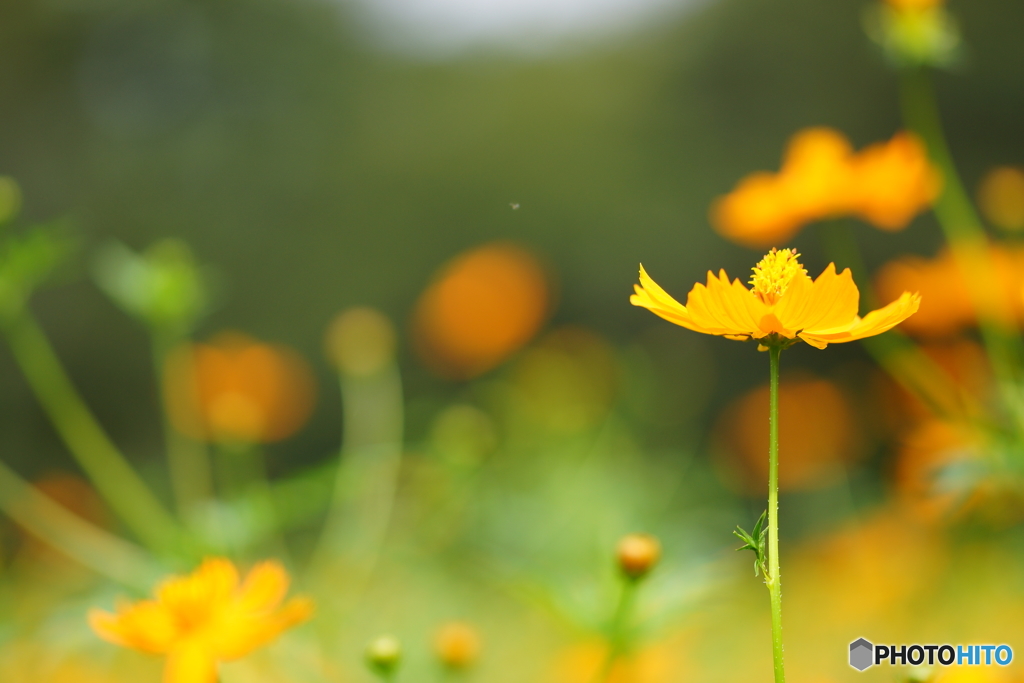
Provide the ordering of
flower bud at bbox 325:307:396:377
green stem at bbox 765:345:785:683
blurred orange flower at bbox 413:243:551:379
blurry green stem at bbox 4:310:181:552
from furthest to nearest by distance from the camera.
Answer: blurred orange flower at bbox 413:243:551:379 < flower bud at bbox 325:307:396:377 < blurry green stem at bbox 4:310:181:552 < green stem at bbox 765:345:785:683

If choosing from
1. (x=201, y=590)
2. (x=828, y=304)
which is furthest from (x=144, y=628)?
(x=828, y=304)

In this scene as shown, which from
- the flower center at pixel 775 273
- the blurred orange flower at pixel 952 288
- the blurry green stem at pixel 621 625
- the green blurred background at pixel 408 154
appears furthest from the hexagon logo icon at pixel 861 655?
the green blurred background at pixel 408 154

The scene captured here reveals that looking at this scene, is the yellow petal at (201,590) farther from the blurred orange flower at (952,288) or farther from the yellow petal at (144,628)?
the blurred orange flower at (952,288)

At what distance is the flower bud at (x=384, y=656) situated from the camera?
53 centimetres

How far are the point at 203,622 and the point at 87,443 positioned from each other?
195 cm

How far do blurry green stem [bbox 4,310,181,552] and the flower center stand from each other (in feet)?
2.00

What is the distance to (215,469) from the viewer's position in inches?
101

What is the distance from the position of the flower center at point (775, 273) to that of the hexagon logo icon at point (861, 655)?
0.85 feet

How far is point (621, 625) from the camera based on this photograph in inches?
22.5

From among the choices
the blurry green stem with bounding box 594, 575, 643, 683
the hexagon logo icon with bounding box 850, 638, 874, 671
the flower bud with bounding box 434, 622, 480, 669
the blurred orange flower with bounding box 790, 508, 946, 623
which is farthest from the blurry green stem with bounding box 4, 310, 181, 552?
the blurred orange flower with bounding box 790, 508, 946, 623

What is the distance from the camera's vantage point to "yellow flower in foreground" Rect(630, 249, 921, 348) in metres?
0.37

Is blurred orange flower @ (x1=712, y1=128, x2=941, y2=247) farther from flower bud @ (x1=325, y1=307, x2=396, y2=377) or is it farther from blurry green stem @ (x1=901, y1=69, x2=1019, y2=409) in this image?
flower bud @ (x1=325, y1=307, x2=396, y2=377)

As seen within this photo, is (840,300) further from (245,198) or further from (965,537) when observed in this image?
(245,198)

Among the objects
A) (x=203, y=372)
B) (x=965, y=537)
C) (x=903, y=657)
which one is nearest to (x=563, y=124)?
(x=203, y=372)
